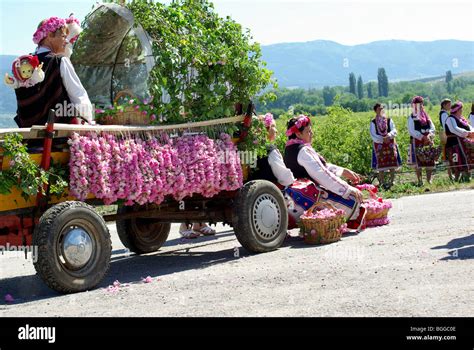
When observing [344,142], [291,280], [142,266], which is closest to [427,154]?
[344,142]

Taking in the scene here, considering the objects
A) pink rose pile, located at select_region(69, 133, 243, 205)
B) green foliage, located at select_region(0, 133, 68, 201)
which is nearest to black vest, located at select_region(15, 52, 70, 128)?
pink rose pile, located at select_region(69, 133, 243, 205)

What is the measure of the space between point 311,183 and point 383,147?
8638 millimetres

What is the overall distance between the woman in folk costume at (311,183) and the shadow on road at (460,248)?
168 centimetres

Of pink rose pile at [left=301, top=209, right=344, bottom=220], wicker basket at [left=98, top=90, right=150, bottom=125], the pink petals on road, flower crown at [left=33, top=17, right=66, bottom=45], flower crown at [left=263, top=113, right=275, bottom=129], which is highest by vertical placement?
flower crown at [left=33, top=17, right=66, bottom=45]

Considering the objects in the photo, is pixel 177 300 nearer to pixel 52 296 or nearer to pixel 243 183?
pixel 52 296

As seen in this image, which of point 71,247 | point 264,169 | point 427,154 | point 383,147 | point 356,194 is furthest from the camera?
point 383,147

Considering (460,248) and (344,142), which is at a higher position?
(344,142)

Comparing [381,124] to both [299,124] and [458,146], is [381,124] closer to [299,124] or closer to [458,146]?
[458,146]

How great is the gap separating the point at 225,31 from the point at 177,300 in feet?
12.5

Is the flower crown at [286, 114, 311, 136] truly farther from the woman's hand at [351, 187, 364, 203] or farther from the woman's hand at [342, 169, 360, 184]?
the woman's hand at [351, 187, 364, 203]

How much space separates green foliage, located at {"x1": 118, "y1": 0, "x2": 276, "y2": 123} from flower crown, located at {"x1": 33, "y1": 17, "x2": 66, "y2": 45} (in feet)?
3.36

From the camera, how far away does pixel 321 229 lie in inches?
409

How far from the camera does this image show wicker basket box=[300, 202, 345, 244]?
1038 cm
